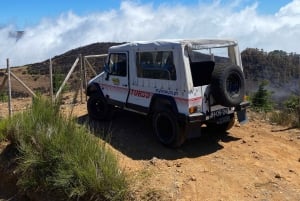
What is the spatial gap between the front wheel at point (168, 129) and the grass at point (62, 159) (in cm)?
152

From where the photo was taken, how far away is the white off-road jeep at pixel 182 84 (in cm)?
825

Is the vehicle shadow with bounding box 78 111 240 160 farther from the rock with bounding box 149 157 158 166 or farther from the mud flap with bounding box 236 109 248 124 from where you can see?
the mud flap with bounding box 236 109 248 124

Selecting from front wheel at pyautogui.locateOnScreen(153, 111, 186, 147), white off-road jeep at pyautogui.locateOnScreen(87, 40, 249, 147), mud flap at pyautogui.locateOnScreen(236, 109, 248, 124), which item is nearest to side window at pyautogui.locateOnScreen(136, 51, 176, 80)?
white off-road jeep at pyautogui.locateOnScreen(87, 40, 249, 147)

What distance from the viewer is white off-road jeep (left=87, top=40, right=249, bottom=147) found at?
825cm

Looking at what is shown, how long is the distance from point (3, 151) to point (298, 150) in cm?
583

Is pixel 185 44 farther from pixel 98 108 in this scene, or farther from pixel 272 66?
pixel 272 66

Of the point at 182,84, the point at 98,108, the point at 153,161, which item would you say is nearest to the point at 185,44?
the point at 182,84

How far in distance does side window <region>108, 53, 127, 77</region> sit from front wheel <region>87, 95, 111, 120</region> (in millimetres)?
856

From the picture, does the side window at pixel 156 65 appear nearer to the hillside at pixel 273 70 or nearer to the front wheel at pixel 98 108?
the front wheel at pixel 98 108

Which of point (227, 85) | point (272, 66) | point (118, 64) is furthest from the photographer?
point (272, 66)

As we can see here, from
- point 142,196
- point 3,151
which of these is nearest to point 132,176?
point 142,196

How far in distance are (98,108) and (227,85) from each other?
372 cm

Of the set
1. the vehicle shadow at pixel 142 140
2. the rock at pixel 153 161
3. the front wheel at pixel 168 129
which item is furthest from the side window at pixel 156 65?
the rock at pixel 153 161

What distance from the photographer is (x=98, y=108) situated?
36.4ft
